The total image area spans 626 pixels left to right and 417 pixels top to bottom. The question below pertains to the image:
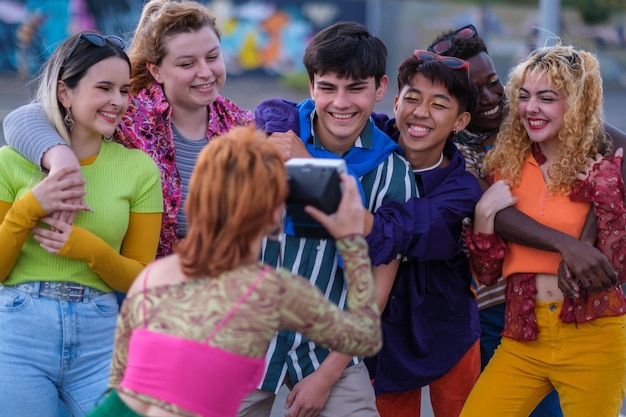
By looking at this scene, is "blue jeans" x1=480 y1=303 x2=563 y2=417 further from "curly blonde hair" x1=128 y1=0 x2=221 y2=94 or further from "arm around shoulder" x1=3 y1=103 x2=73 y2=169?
"arm around shoulder" x1=3 y1=103 x2=73 y2=169

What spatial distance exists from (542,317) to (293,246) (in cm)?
110

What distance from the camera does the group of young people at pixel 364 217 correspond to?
3561 mm

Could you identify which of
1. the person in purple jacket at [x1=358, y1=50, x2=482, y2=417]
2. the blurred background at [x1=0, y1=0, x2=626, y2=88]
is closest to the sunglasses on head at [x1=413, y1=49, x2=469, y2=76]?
the person in purple jacket at [x1=358, y1=50, x2=482, y2=417]

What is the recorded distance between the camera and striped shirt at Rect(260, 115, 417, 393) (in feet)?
12.4

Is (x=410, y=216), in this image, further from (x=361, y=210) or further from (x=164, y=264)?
(x=164, y=264)

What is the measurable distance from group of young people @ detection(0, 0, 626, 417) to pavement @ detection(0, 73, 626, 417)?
14.9m

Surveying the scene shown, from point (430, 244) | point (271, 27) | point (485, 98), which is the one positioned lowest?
point (271, 27)

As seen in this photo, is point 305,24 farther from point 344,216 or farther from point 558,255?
point 344,216

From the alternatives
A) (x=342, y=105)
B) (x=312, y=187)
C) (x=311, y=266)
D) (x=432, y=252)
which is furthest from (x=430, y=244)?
(x=312, y=187)

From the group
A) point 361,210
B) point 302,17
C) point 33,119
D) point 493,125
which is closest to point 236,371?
point 361,210

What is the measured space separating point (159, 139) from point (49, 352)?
998mm

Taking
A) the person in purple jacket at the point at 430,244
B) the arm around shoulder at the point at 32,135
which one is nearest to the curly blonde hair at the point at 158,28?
the person in purple jacket at the point at 430,244

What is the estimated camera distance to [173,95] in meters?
4.07

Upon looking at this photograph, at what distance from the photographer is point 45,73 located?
3.72m
